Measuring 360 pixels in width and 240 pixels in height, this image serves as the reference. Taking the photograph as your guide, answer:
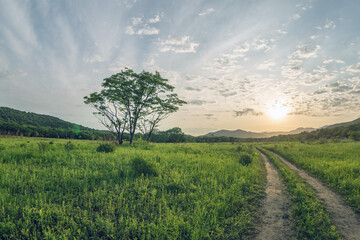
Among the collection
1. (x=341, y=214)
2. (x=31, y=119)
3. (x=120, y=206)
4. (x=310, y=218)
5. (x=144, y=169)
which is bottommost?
(x=341, y=214)

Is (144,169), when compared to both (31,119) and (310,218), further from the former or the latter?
(31,119)

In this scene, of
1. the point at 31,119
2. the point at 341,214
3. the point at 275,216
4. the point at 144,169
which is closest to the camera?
the point at 275,216

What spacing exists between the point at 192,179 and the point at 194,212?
3.42m

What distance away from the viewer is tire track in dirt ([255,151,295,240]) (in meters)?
4.79

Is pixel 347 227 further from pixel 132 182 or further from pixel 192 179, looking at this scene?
pixel 132 182

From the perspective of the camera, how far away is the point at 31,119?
113 m

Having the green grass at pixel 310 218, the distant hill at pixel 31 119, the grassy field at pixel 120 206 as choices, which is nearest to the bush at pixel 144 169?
the grassy field at pixel 120 206

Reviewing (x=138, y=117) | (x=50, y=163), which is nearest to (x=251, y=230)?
(x=50, y=163)

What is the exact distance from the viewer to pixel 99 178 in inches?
320

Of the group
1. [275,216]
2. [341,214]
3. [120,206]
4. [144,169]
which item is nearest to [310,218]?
[275,216]

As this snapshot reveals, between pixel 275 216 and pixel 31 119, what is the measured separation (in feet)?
494

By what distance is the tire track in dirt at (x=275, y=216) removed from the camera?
4793 millimetres

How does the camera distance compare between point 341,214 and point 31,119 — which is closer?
point 341,214

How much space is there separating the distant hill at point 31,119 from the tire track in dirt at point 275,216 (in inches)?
4871
